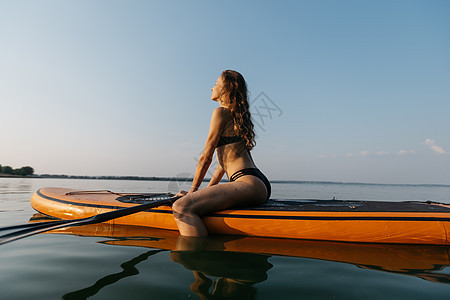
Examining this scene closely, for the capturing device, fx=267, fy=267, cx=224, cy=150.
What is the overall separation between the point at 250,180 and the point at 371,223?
1395 millimetres

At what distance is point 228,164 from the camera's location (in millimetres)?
3410

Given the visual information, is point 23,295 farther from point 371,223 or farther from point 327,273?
point 371,223

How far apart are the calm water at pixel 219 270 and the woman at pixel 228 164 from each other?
0.35 m

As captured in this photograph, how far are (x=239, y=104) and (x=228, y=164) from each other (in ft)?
2.55

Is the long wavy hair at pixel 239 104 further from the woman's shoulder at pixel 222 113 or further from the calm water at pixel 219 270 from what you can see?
the calm water at pixel 219 270

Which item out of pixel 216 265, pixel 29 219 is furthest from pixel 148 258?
pixel 29 219

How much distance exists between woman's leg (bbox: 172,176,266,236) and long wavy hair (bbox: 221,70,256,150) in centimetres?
55

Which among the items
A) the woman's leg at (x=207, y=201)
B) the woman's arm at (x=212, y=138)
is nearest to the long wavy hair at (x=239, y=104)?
the woman's arm at (x=212, y=138)

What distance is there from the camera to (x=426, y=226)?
2.82 m

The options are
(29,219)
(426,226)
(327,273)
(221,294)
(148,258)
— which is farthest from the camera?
(29,219)

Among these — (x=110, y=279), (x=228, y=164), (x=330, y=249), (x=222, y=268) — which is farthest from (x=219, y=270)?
(x=228, y=164)

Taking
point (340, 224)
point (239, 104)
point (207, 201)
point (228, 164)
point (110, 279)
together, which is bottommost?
point (110, 279)

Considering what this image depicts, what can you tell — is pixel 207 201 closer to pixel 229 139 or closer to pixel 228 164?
pixel 228 164

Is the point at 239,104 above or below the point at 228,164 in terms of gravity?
above
